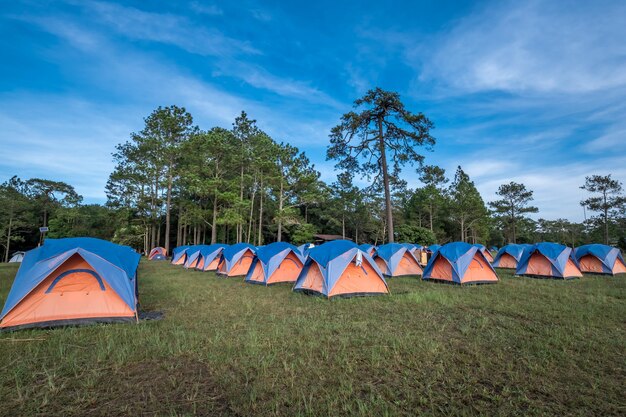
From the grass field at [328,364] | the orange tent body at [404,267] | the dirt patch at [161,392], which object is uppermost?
the orange tent body at [404,267]

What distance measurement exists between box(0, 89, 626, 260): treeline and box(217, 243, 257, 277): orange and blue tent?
8.96 m

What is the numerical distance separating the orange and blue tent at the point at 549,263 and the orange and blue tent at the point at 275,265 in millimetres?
11282

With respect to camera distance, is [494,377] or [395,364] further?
[395,364]

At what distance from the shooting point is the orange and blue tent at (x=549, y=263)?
550 inches

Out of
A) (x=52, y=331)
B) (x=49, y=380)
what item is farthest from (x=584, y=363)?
(x=52, y=331)

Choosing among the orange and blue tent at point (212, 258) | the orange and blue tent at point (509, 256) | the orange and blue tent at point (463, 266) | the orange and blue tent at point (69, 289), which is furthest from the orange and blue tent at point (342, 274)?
the orange and blue tent at point (509, 256)

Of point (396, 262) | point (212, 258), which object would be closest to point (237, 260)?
point (212, 258)

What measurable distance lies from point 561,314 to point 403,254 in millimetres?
9223

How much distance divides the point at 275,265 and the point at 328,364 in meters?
8.73

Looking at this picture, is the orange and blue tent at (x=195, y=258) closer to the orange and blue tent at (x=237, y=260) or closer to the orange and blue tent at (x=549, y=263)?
the orange and blue tent at (x=237, y=260)

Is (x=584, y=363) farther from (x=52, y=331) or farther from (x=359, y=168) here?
(x=359, y=168)

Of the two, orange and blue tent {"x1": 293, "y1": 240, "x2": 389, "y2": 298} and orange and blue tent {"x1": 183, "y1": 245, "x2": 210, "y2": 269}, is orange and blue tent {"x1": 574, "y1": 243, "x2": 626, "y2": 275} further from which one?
orange and blue tent {"x1": 183, "y1": 245, "x2": 210, "y2": 269}

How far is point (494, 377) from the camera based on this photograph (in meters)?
3.88

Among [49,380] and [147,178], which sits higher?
[147,178]
